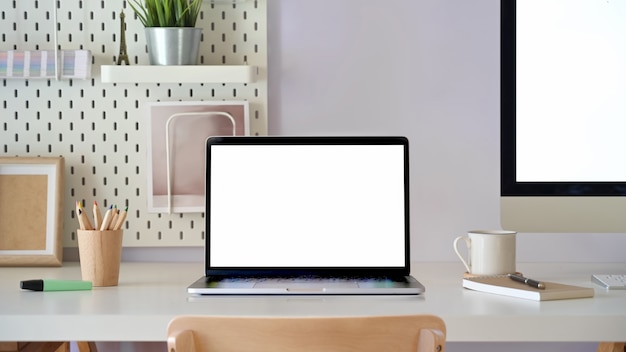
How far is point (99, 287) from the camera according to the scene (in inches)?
58.4

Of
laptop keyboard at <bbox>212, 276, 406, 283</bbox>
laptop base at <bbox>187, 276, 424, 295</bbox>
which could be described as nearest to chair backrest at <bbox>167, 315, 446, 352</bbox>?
laptop base at <bbox>187, 276, 424, 295</bbox>

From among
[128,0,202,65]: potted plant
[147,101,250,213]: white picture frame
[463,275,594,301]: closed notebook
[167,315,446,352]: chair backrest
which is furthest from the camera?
[147,101,250,213]: white picture frame

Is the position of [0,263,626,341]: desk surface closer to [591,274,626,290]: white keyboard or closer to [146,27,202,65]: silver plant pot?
[591,274,626,290]: white keyboard

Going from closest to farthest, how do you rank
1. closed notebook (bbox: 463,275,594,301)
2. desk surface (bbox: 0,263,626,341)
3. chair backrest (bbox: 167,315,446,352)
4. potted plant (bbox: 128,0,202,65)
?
1. chair backrest (bbox: 167,315,446,352)
2. desk surface (bbox: 0,263,626,341)
3. closed notebook (bbox: 463,275,594,301)
4. potted plant (bbox: 128,0,202,65)

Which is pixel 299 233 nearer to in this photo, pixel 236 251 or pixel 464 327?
pixel 236 251

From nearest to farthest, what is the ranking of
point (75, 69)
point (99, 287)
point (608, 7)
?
point (99, 287) < point (608, 7) < point (75, 69)

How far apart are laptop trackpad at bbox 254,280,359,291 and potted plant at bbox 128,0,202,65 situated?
1.79 feet

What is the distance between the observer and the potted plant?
169 cm

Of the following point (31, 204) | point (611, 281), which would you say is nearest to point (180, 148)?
point (31, 204)

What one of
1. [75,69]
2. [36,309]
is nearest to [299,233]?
[36,309]

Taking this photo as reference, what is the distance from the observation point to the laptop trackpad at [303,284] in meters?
1.41

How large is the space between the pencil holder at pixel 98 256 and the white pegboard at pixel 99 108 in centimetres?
33

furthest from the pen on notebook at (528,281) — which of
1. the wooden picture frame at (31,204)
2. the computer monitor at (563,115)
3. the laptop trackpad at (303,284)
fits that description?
the wooden picture frame at (31,204)

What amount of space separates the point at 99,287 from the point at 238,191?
1.04 feet
